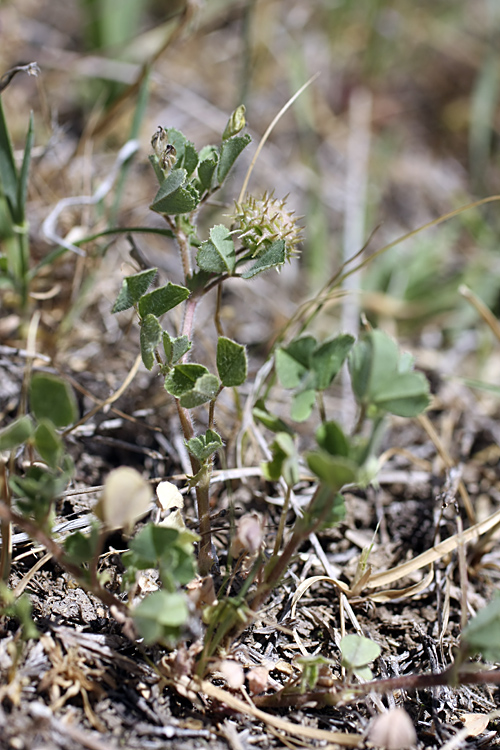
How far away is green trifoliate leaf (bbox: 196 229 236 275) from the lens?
3.72 feet

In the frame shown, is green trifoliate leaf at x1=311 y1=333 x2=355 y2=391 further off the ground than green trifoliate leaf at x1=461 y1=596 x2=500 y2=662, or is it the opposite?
green trifoliate leaf at x1=311 y1=333 x2=355 y2=391

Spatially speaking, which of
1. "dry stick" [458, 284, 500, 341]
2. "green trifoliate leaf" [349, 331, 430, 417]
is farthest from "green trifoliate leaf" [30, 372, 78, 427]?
"dry stick" [458, 284, 500, 341]

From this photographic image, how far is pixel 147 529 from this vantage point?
99cm

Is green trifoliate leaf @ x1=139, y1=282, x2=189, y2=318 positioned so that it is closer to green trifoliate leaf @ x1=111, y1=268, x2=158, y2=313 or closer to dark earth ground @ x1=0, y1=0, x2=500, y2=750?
green trifoliate leaf @ x1=111, y1=268, x2=158, y2=313

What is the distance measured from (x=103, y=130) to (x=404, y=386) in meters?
1.95

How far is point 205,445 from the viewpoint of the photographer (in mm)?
1146

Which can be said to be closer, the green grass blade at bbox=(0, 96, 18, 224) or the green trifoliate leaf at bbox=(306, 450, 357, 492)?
the green trifoliate leaf at bbox=(306, 450, 357, 492)

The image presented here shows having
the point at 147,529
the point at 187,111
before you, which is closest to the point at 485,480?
the point at 147,529

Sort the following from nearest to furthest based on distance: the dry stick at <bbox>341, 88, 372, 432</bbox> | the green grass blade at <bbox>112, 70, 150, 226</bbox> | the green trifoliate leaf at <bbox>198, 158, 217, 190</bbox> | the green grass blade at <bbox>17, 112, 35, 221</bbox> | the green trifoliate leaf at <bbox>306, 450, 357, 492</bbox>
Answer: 1. the green trifoliate leaf at <bbox>306, 450, 357, 492</bbox>
2. the green trifoliate leaf at <bbox>198, 158, 217, 190</bbox>
3. the green grass blade at <bbox>17, 112, 35, 221</bbox>
4. the green grass blade at <bbox>112, 70, 150, 226</bbox>
5. the dry stick at <bbox>341, 88, 372, 432</bbox>

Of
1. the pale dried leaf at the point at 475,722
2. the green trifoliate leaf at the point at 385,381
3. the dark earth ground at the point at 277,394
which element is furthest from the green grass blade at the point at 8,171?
the pale dried leaf at the point at 475,722

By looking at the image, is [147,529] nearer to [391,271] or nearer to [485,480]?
[485,480]

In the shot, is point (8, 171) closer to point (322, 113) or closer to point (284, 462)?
point (284, 462)

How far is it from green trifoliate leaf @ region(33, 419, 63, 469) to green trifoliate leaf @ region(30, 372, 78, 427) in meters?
0.02

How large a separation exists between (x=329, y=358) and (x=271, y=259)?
0.76 ft
